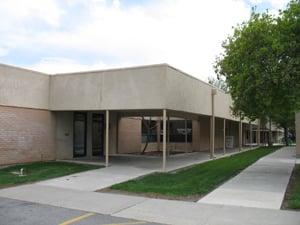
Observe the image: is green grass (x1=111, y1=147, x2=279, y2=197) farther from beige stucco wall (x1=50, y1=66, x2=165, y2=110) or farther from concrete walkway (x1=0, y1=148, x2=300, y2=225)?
beige stucco wall (x1=50, y1=66, x2=165, y2=110)

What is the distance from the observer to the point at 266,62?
15.6 m

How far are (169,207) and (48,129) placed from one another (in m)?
12.1

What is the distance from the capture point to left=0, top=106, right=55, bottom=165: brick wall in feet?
60.6

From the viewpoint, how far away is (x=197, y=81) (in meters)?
23.2

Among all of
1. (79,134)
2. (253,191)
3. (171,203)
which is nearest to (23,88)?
(79,134)

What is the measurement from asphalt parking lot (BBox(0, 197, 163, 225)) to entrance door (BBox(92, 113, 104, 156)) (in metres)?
15.0

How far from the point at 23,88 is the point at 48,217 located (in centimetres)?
1141

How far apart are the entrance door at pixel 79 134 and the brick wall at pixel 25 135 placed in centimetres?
207

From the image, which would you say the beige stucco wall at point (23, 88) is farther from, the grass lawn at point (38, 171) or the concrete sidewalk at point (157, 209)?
the concrete sidewalk at point (157, 209)

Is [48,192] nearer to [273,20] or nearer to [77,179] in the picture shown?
[77,179]

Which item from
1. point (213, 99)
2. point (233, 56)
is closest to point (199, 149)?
point (213, 99)

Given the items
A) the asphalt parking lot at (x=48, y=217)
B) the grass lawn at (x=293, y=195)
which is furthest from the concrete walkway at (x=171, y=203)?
the asphalt parking lot at (x=48, y=217)

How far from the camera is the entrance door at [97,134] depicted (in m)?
25.3

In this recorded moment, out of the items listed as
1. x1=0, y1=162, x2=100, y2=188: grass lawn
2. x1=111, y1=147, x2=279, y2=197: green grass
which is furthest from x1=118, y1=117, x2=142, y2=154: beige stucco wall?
x1=111, y1=147, x2=279, y2=197: green grass
